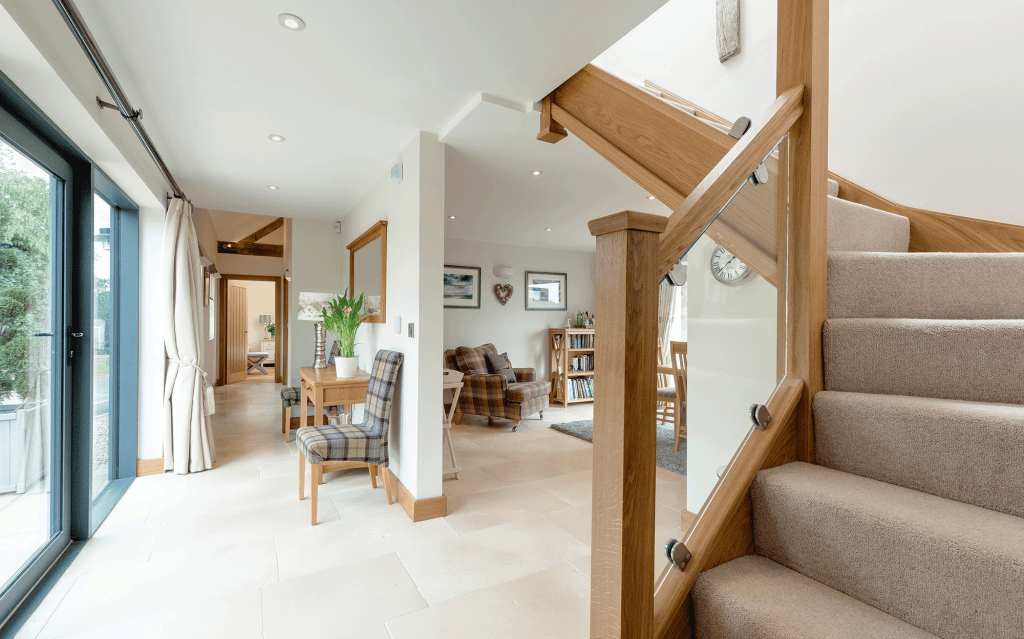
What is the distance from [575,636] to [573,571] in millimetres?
462

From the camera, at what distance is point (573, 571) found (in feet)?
7.22

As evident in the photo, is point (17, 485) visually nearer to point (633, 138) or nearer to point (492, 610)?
point (492, 610)

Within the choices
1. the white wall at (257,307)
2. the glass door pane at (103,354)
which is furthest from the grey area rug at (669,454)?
the white wall at (257,307)

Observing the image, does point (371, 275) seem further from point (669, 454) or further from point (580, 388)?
point (580, 388)

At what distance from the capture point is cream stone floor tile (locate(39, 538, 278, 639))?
1.84 metres

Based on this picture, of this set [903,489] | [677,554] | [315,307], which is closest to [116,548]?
[315,307]

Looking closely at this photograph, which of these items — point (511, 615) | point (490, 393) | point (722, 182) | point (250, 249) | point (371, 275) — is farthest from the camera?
point (250, 249)

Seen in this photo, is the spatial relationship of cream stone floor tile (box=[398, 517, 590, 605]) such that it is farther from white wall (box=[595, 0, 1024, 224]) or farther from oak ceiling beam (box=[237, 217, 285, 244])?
oak ceiling beam (box=[237, 217, 285, 244])

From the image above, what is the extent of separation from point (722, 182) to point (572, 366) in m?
6.00

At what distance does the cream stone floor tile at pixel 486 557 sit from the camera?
208cm

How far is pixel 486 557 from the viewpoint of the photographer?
2307mm

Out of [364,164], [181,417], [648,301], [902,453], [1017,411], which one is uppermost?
[364,164]

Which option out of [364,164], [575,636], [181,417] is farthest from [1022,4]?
[181,417]

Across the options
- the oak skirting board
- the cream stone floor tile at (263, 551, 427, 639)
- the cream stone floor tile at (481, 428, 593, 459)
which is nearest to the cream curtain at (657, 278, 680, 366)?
the cream stone floor tile at (263, 551, 427, 639)
